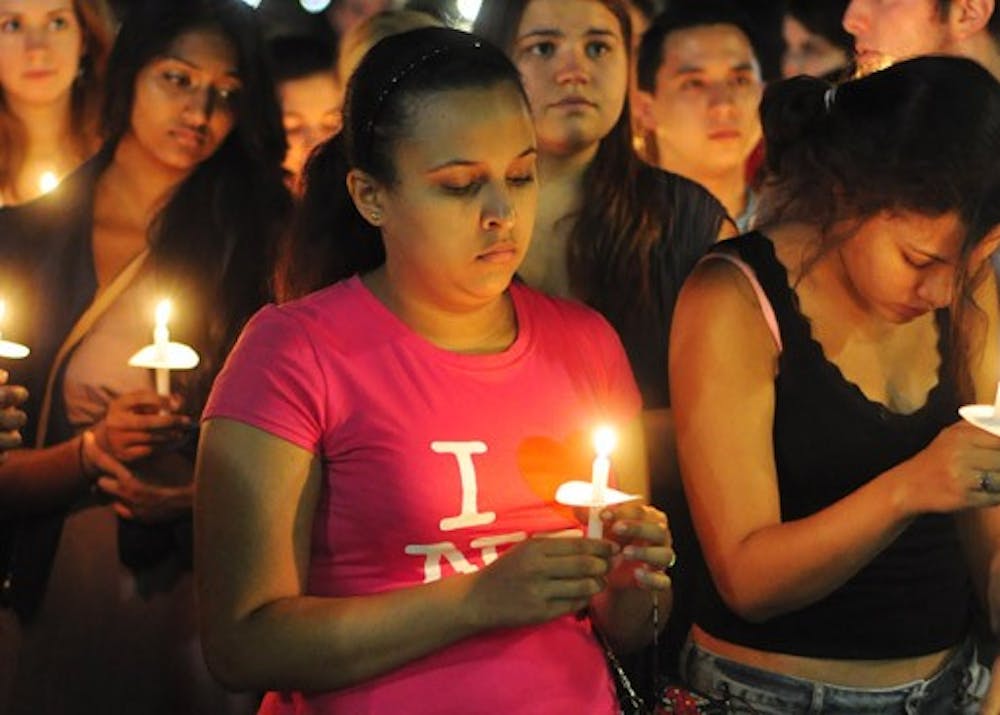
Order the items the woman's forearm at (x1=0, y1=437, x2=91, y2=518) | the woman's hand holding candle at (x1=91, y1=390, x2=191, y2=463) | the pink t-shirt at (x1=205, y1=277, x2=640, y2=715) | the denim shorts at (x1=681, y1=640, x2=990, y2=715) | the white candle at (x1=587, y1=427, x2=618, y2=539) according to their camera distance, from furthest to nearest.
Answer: the woman's forearm at (x1=0, y1=437, x2=91, y2=518) → the woman's hand holding candle at (x1=91, y1=390, x2=191, y2=463) → the denim shorts at (x1=681, y1=640, x2=990, y2=715) → the pink t-shirt at (x1=205, y1=277, x2=640, y2=715) → the white candle at (x1=587, y1=427, x2=618, y2=539)

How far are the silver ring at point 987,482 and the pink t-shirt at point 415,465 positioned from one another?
0.51 metres

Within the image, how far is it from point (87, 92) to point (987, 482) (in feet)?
5.94

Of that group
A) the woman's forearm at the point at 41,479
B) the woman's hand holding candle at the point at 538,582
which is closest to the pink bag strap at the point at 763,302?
the woman's hand holding candle at the point at 538,582

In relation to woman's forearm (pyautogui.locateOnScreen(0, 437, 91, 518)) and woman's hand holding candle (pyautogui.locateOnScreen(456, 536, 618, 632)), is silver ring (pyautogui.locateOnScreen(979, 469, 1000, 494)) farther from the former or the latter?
woman's forearm (pyautogui.locateOnScreen(0, 437, 91, 518))

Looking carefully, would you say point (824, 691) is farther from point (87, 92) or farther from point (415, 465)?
point (87, 92)

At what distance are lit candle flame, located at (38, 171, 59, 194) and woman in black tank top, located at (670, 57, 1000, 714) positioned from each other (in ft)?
4.31

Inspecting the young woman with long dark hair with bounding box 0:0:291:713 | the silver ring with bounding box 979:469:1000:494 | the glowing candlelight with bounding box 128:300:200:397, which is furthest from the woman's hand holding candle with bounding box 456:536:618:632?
the young woman with long dark hair with bounding box 0:0:291:713

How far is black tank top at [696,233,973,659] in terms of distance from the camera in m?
2.05

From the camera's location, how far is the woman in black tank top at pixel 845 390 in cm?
198

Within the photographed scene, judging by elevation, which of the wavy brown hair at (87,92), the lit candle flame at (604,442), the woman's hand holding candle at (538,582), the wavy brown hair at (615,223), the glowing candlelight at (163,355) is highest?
the wavy brown hair at (87,92)

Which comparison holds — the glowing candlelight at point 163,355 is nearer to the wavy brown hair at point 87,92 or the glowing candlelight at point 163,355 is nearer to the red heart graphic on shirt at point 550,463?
the wavy brown hair at point 87,92

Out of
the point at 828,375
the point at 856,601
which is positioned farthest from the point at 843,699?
the point at 828,375

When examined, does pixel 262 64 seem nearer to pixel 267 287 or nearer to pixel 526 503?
pixel 267 287

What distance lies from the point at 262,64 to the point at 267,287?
431 mm
